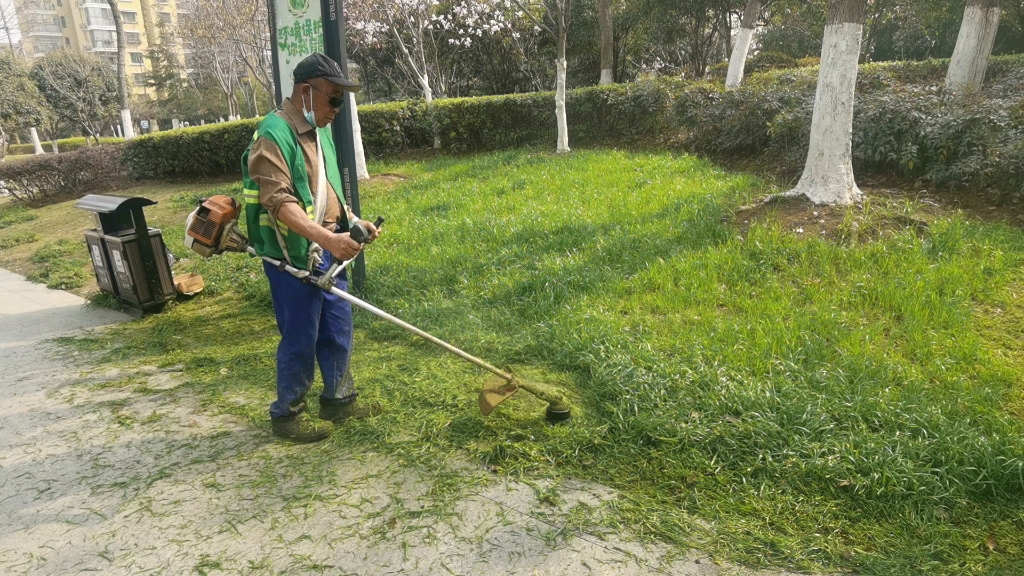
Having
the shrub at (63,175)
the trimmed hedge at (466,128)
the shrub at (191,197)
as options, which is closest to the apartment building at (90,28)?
the shrub at (63,175)

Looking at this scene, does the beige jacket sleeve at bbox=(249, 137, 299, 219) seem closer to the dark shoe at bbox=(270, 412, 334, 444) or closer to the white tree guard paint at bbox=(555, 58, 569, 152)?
the dark shoe at bbox=(270, 412, 334, 444)

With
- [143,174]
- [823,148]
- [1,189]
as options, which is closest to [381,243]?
[823,148]

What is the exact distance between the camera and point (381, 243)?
6.40m

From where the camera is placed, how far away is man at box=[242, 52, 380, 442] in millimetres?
2738

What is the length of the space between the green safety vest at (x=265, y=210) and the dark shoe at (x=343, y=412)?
2.76 feet

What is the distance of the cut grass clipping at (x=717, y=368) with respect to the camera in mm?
2521

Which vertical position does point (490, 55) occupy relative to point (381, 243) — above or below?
above

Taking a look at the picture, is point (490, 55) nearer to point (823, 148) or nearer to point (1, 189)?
point (1, 189)

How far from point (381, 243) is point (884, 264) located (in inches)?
173

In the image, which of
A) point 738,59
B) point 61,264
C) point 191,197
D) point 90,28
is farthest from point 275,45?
point 90,28

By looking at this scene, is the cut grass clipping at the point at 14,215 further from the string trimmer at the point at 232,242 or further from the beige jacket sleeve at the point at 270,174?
the beige jacket sleeve at the point at 270,174

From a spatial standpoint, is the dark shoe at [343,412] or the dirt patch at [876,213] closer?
the dark shoe at [343,412]

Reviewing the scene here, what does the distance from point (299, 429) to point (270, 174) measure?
1.30m

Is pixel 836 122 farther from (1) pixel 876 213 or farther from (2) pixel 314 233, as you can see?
(2) pixel 314 233
